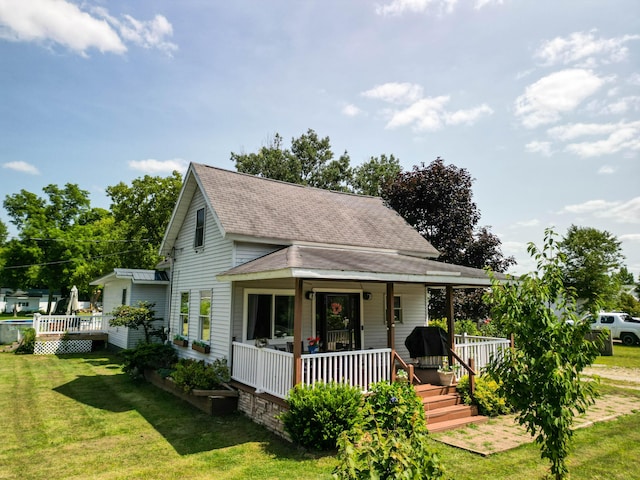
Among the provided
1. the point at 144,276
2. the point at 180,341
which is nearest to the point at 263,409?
the point at 180,341

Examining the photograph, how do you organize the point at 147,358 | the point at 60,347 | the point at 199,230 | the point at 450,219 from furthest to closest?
the point at 450,219, the point at 60,347, the point at 199,230, the point at 147,358

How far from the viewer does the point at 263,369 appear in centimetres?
883

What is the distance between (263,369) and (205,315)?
4.09m

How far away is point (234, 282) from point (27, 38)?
9.55 meters

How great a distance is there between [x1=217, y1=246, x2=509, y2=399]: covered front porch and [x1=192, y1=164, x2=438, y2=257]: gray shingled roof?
2.81 feet

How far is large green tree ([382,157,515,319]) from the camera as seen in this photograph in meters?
19.6

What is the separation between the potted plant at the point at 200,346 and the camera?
37.4 ft

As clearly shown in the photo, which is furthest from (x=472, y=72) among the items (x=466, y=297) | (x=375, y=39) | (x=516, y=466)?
(x=466, y=297)

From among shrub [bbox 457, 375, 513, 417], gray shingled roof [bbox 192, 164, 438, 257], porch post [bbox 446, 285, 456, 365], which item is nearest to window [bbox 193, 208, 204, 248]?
gray shingled roof [bbox 192, 164, 438, 257]

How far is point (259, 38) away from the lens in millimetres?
11570

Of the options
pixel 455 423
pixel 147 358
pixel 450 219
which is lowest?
pixel 455 423

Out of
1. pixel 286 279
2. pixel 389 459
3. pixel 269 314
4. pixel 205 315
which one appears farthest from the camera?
pixel 205 315

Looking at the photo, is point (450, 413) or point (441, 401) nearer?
point (450, 413)

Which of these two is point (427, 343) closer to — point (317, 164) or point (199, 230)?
point (199, 230)
